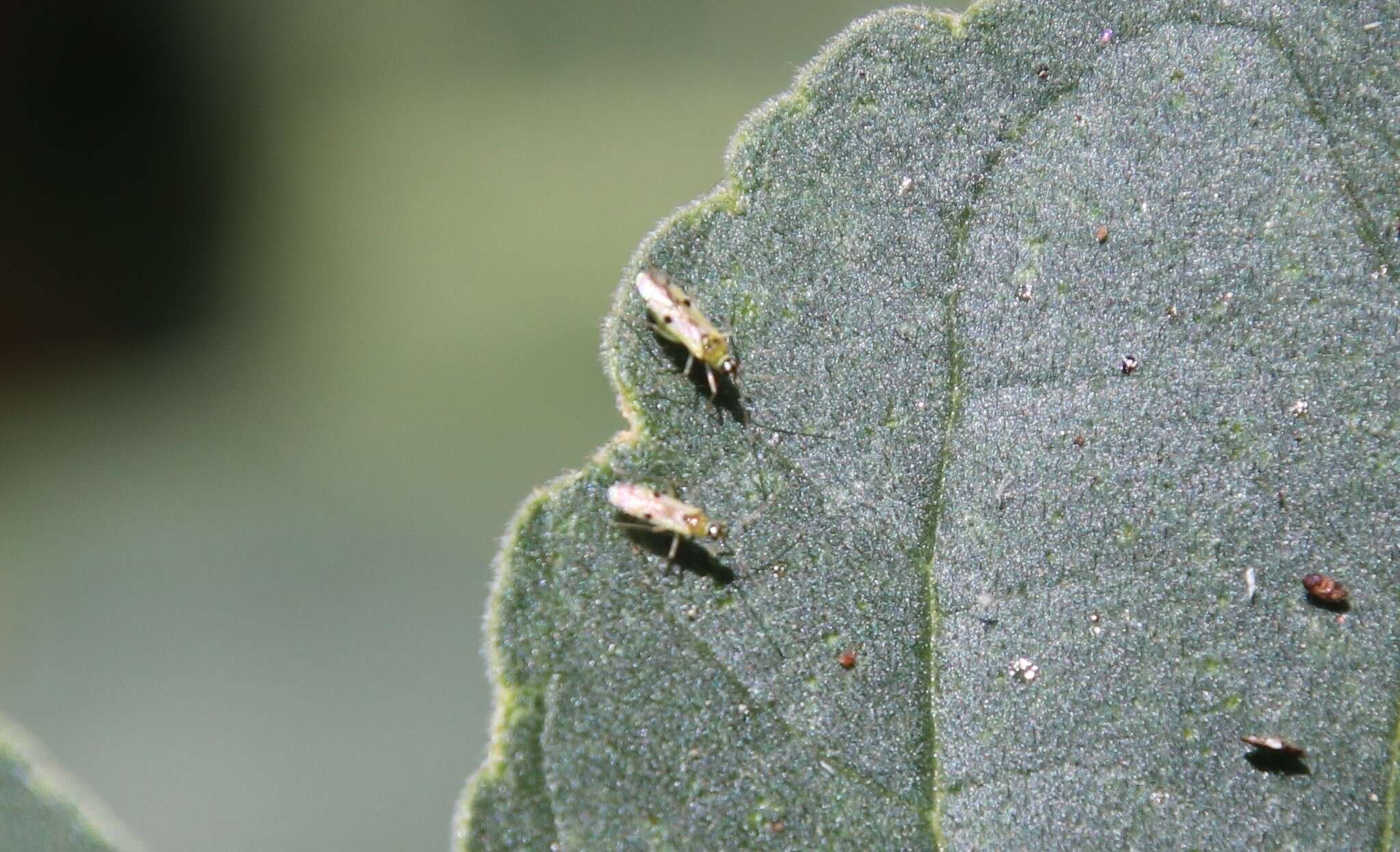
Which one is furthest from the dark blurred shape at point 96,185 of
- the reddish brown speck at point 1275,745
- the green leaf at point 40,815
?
the reddish brown speck at point 1275,745

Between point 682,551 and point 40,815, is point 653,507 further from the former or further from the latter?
point 40,815

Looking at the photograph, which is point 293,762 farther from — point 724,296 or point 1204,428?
point 1204,428

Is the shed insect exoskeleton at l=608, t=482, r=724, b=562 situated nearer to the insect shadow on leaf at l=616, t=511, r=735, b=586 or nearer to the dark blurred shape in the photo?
the insect shadow on leaf at l=616, t=511, r=735, b=586

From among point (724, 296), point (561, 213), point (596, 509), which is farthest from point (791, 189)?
point (561, 213)

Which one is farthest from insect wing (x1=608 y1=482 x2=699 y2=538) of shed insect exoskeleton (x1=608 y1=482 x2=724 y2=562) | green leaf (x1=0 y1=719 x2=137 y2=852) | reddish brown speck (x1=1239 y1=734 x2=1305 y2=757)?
reddish brown speck (x1=1239 y1=734 x2=1305 y2=757)

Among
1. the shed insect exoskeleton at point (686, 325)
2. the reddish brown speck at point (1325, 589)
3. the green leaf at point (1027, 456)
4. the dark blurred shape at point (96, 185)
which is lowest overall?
the reddish brown speck at point (1325, 589)

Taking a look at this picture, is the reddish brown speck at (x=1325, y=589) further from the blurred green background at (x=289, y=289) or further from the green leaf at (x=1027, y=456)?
the blurred green background at (x=289, y=289)
